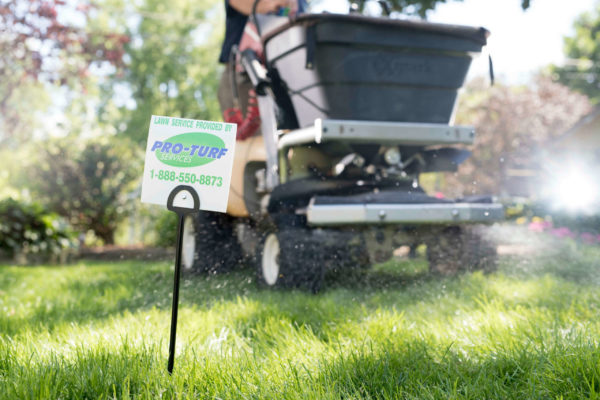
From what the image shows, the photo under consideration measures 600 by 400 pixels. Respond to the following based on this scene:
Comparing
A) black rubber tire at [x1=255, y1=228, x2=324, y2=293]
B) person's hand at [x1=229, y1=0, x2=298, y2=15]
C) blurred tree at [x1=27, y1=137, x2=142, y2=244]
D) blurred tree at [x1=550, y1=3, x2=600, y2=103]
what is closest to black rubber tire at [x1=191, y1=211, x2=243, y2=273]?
black rubber tire at [x1=255, y1=228, x2=324, y2=293]

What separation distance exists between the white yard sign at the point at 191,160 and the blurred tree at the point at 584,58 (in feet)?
91.4

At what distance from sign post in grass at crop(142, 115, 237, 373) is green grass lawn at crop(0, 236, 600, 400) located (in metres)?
0.34

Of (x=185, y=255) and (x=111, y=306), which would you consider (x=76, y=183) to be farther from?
(x=111, y=306)

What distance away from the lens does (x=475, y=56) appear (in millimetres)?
4375

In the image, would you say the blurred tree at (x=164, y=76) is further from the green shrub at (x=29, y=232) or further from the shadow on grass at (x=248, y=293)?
the shadow on grass at (x=248, y=293)

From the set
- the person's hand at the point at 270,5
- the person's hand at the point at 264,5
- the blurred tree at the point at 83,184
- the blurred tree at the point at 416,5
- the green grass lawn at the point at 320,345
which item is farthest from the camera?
the blurred tree at the point at 83,184

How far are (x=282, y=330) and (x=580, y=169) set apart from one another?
10.1 metres

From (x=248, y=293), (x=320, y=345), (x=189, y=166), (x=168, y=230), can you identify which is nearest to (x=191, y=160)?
(x=189, y=166)

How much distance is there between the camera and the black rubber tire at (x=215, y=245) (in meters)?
5.44

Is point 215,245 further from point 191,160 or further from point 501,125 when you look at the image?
point 501,125

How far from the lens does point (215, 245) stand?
5.57m

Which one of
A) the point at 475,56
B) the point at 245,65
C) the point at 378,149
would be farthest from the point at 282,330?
the point at 475,56

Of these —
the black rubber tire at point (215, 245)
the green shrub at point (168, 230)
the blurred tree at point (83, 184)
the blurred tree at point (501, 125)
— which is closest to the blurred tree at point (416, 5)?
the black rubber tire at point (215, 245)

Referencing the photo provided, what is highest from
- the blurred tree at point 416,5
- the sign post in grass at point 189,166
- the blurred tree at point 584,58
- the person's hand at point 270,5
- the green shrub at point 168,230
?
the blurred tree at point 584,58
